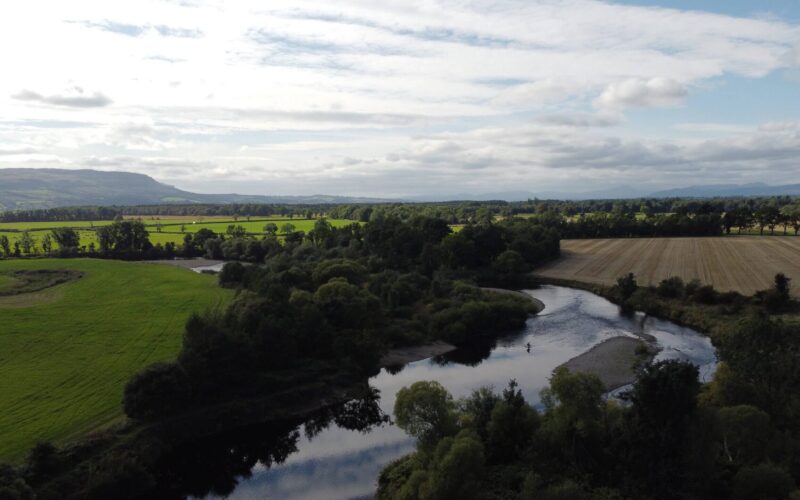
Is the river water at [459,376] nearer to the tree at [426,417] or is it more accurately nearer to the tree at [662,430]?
the tree at [426,417]

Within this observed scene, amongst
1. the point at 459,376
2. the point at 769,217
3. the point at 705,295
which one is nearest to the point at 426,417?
the point at 459,376

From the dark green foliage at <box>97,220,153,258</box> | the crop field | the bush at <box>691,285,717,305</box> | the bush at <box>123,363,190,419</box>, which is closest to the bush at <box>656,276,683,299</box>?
the bush at <box>691,285,717,305</box>

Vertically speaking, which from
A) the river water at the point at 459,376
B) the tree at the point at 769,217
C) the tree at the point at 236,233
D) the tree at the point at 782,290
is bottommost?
the river water at the point at 459,376

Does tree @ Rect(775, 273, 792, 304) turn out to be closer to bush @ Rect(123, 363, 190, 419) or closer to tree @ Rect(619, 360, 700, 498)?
tree @ Rect(619, 360, 700, 498)

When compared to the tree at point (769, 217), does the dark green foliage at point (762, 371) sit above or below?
below

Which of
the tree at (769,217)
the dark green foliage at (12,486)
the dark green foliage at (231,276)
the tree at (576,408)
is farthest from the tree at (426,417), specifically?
the tree at (769,217)

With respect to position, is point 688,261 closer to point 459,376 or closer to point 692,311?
point 692,311

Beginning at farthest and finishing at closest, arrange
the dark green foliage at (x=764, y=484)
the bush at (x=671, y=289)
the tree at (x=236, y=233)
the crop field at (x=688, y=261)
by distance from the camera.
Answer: the tree at (x=236, y=233), the crop field at (x=688, y=261), the bush at (x=671, y=289), the dark green foliage at (x=764, y=484)

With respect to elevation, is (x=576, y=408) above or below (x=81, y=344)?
above
